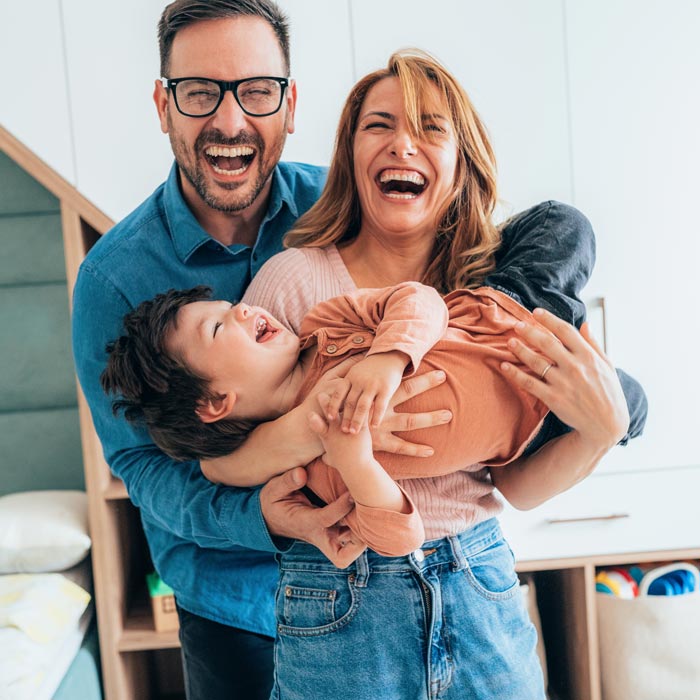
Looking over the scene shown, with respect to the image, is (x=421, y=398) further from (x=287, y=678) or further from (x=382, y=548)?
(x=287, y=678)

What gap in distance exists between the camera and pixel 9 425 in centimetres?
275

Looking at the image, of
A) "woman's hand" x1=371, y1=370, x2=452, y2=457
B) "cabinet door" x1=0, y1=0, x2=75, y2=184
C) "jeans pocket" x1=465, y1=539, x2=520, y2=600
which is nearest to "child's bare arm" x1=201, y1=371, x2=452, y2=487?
"woman's hand" x1=371, y1=370, x2=452, y2=457

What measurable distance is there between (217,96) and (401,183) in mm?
399

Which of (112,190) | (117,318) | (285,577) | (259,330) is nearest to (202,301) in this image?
(259,330)

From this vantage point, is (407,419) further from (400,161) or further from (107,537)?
(107,537)

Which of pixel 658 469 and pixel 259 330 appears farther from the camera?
pixel 658 469

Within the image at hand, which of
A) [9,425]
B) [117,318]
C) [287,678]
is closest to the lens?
[287,678]

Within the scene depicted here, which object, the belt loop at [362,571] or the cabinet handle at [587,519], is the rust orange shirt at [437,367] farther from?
the cabinet handle at [587,519]

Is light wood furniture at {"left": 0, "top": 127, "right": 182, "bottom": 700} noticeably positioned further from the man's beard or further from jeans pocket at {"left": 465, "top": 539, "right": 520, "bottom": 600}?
jeans pocket at {"left": 465, "top": 539, "right": 520, "bottom": 600}

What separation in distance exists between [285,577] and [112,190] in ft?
4.88

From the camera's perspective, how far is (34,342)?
2.75 meters

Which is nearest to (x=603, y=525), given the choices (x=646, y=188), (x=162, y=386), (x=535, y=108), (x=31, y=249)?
(x=646, y=188)

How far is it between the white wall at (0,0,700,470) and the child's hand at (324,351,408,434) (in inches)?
57.8

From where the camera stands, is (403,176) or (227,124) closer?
(403,176)
